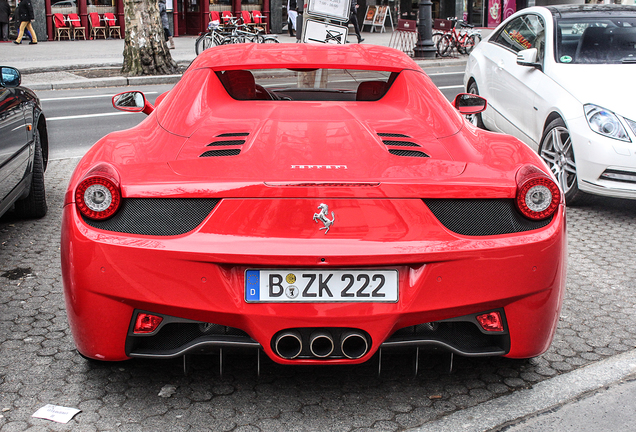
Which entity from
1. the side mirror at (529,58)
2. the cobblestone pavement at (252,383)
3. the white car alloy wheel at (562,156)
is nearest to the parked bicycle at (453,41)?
the side mirror at (529,58)

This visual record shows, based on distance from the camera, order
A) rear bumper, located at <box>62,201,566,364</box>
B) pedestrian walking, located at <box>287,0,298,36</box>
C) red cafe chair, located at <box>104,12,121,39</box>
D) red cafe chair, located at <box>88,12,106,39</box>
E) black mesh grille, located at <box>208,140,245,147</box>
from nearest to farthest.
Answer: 1. rear bumper, located at <box>62,201,566,364</box>
2. black mesh grille, located at <box>208,140,245,147</box>
3. red cafe chair, located at <box>88,12,106,39</box>
4. red cafe chair, located at <box>104,12,121,39</box>
5. pedestrian walking, located at <box>287,0,298,36</box>

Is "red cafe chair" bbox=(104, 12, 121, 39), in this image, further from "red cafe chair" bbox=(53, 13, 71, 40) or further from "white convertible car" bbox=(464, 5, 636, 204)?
"white convertible car" bbox=(464, 5, 636, 204)

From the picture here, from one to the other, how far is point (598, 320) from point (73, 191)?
2718 millimetres

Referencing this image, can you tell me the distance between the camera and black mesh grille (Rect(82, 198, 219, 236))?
2607mm

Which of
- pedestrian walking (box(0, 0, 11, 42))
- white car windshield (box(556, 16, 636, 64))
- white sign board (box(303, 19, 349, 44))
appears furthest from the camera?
pedestrian walking (box(0, 0, 11, 42))

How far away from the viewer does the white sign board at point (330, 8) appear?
1082cm

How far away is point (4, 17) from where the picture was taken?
24.7 m

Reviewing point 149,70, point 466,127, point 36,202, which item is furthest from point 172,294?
point 149,70

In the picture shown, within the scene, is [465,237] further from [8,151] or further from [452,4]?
[452,4]

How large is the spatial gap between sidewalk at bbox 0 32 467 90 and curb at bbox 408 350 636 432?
14541mm

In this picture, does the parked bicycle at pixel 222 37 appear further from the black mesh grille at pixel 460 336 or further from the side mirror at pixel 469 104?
the black mesh grille at pixel 460 336

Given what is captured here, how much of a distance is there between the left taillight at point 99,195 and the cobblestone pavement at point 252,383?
80cm

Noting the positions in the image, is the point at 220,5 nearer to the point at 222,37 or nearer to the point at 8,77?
the point at 222,37

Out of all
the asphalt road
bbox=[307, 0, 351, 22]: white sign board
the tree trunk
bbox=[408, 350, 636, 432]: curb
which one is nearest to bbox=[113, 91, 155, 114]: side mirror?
bbox=[408, 350, 636, 432]: curb
